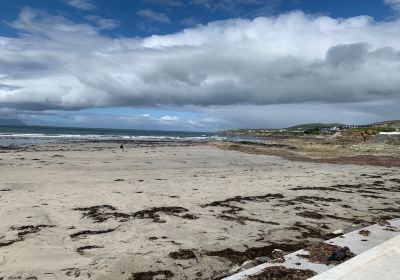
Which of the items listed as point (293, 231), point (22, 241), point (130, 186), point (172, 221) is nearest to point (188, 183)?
point (130, 186)

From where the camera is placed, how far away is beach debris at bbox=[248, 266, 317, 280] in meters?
5.85

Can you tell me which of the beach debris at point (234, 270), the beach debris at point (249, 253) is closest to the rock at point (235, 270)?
the beach debris at point (234, 270)

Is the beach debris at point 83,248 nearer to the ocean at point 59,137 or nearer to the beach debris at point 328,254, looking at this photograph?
the beach debris at point 328,254

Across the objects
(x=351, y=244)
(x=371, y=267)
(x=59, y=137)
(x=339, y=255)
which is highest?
(x=59, y=137)

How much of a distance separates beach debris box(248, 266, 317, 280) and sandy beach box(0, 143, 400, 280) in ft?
3.45

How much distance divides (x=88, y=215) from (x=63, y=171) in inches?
403

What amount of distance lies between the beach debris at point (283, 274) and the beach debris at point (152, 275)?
154 centimetres

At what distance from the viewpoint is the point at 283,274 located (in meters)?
5.96

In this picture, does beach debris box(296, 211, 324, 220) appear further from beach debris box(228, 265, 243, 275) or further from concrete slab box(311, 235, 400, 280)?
concrete slab box(311, 235, 400, 280)

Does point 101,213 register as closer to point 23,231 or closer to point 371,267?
point 23,231

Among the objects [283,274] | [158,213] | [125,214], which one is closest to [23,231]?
[125,214]

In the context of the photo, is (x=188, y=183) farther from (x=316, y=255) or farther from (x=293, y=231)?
(x=316, y=255)

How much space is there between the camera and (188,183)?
16.3 m

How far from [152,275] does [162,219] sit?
348cm
